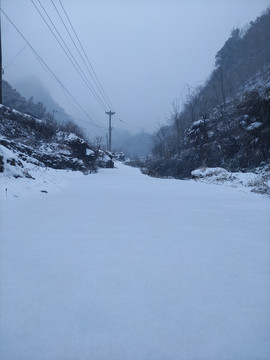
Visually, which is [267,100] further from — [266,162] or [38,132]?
[38,132]

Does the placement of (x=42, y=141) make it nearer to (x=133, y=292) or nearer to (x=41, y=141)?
(x=41, y=141)

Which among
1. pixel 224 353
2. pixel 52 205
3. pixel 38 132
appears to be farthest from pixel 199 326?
pixel 38 132

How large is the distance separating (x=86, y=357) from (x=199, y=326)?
18.3 inches

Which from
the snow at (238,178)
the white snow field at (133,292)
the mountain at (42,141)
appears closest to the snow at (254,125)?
the snow at (238,178)

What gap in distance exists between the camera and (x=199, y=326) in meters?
0.88

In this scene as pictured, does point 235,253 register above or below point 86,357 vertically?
above

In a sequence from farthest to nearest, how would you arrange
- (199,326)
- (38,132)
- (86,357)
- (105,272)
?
(38,132) < (105,272) < (199,326) < (86,357)

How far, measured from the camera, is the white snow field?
797 mm

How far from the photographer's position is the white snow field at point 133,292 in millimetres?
797

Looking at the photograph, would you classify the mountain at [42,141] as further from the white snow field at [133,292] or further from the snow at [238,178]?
the white snow field at [133,292]

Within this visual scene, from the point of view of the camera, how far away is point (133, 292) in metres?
1.11

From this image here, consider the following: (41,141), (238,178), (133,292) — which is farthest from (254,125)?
(41,141)

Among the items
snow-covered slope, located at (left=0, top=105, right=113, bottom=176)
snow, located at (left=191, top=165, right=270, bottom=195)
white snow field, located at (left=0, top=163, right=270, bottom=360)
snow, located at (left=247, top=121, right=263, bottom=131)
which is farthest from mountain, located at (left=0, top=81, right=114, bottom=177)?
snow, located at (left=247, top=121, right=263, bottom=131)

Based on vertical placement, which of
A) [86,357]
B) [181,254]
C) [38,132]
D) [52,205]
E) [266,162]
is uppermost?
[38,132]
